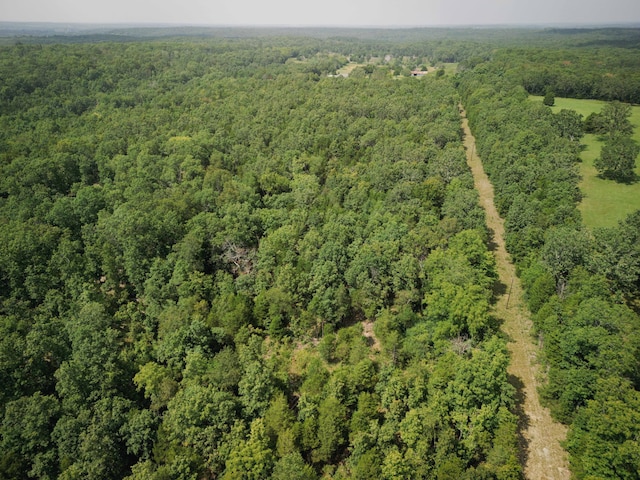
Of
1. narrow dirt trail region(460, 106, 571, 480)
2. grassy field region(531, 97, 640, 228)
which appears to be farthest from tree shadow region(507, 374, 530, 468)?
grassy field region(531, 97, 640, 228)

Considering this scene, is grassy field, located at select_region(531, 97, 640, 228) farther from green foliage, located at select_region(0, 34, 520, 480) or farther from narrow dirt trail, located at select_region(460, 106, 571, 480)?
narrow dirt trail, located at select_region(460, 106, 571, 480)

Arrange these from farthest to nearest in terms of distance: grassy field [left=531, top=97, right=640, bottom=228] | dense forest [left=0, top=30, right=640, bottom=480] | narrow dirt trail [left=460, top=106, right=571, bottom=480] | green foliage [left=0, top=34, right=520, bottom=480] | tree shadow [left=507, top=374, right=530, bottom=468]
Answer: grassy field [left=531, top=97, right=640, bottom=228]
tree shadow [left=507, top=374, right=530, bottom=468]
narrow dirt trail [left=460, top=106, right=571, bottom=480]
green foliage [left=0, top=34, right=520, bottom=480]
dense forest [left=0, top=30, right=640, bottom=480]

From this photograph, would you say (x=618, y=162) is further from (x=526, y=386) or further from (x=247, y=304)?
(x=247, y=304)

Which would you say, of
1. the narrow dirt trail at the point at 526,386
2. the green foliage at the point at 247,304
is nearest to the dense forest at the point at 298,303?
Result: the green foliage at the point at 247,304

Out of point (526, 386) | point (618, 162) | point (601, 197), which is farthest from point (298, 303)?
point (618, 162)

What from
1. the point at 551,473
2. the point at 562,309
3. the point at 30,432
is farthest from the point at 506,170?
the point at 30,432

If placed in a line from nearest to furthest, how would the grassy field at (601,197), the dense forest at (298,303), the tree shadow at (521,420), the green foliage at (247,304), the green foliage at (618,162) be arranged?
the dense forest at (298,303) < the green foliage at (247,304) < the tree shadow at (521,420) < the grassy field at (601,197) < the green foliage at (618,162)

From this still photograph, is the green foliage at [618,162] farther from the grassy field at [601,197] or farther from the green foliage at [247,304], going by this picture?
the green foliage at [247,304]
